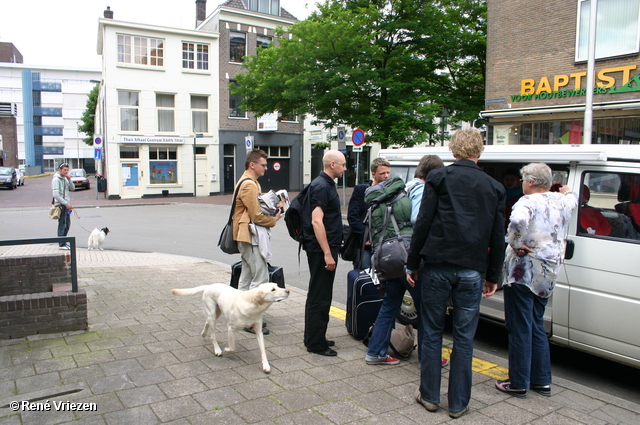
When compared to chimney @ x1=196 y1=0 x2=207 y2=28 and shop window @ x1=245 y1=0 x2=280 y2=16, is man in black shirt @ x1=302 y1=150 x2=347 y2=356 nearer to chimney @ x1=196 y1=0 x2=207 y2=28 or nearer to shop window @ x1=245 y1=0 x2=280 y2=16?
shop window @ x1=245 y1=0 x2=280 y2=16

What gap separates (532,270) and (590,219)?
0.88m

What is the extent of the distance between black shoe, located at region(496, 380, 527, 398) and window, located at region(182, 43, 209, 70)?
96.8ft

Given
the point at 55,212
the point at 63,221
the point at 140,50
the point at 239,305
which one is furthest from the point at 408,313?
the point at 140,50

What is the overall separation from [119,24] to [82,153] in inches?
2352

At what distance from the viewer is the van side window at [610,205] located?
4.03m

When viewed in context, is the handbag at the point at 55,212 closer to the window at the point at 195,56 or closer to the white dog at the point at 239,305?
the white dog at the point at 239,305

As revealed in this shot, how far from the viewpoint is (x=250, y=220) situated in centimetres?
518

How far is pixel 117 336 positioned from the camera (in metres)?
4.93

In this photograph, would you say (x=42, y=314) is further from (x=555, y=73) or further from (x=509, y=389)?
(x=555, y=73)

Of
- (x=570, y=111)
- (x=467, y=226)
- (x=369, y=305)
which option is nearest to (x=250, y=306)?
(x=369, y=305)

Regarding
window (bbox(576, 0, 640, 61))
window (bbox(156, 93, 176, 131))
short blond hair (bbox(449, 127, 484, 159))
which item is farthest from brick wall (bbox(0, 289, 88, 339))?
window (bbox(156, 93, 176, 131))

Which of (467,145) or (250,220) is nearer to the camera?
(467,145)

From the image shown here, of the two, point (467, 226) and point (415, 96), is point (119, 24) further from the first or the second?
point (467, 226)

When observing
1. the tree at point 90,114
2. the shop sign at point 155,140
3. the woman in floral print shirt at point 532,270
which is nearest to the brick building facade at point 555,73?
the woman in floral print shirt at point 532,270
